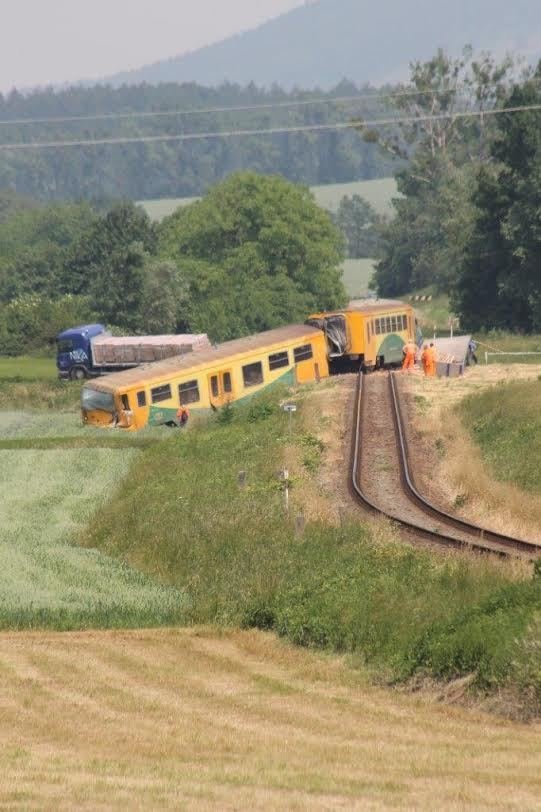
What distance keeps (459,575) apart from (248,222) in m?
99.4

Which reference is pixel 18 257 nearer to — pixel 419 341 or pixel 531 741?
pixel 419 341

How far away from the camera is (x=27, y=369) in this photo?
→ 92500mm

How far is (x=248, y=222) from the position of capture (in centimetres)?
12438

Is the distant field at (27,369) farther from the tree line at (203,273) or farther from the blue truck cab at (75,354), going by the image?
the tree line at (203,273)

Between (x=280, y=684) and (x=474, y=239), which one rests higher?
(x=280, y=684)

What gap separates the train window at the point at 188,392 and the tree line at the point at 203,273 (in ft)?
161

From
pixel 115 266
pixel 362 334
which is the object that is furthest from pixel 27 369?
pixel 362 334

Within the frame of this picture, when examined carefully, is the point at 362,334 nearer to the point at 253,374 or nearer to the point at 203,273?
the point at 253,374

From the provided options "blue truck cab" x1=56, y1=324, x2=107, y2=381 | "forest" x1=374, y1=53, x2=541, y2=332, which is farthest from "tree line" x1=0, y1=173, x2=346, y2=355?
"blue truck cab" x1=56, y1=324, x2=107, y2=381

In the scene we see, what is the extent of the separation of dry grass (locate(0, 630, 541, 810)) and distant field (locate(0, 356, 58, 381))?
201ft

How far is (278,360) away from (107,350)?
24.4 meters

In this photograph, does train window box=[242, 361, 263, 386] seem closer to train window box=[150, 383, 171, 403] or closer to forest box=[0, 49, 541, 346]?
train window box=[150, 383, 171, 403]

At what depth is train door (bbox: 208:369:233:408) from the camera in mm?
62500

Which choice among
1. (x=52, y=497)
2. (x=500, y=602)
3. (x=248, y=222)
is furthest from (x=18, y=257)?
(x=500, y=602)
